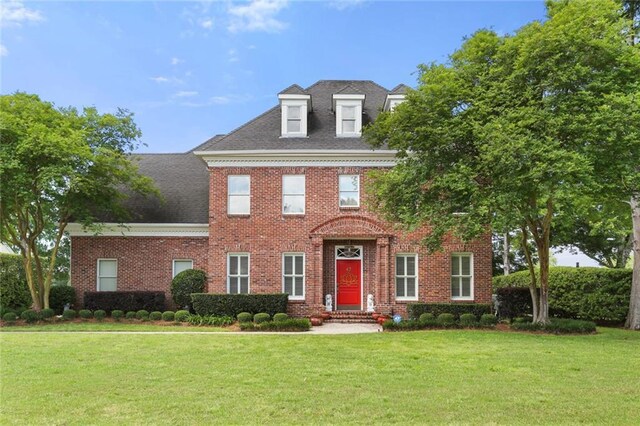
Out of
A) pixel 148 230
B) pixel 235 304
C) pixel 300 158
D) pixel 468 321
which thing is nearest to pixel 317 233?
pixel 300 158

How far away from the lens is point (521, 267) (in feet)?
146

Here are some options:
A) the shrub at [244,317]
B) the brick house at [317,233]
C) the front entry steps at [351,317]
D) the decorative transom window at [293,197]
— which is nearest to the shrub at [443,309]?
the brick house at [317,233]

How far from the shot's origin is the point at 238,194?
22094 millimetres

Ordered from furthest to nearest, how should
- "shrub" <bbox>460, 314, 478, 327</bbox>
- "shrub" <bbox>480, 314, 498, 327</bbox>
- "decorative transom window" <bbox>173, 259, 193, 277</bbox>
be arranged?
"decorative transom window" <bbox>173, 259, 193, 277</bbox> → "shrub" <bbox>480, 314, 498, 327</bbox> → "shrub" <bbox>460, 314, 478, 327</bbox>

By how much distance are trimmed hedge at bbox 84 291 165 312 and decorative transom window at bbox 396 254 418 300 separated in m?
9.86

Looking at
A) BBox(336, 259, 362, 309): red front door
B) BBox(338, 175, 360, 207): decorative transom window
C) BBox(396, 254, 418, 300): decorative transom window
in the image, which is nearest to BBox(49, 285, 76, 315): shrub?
BBox(336, 259, 362, 309): red front door

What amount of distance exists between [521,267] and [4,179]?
37.9m

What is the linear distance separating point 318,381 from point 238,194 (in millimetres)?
14029

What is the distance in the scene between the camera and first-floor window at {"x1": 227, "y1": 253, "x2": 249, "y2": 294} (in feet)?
72.0

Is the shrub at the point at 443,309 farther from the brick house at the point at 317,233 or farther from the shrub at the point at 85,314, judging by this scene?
the shrub at the point at 85,314

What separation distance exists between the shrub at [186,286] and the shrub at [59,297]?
451cm

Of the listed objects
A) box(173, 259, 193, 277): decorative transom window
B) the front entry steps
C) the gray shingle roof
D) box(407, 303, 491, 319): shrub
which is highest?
the gray shingle roof

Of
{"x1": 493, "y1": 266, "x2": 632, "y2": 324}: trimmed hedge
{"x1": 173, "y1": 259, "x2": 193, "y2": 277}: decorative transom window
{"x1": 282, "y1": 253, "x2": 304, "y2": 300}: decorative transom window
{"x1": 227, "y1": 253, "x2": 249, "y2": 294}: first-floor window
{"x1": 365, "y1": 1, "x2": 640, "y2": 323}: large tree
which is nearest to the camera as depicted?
{"x1": 365, "y1": 1, "x2": 640, "y2": 323}: large tree

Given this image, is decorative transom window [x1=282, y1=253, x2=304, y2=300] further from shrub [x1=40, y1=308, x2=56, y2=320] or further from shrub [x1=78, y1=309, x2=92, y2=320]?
shrub [x1=40, y1=308, x2=56, y2=320]
